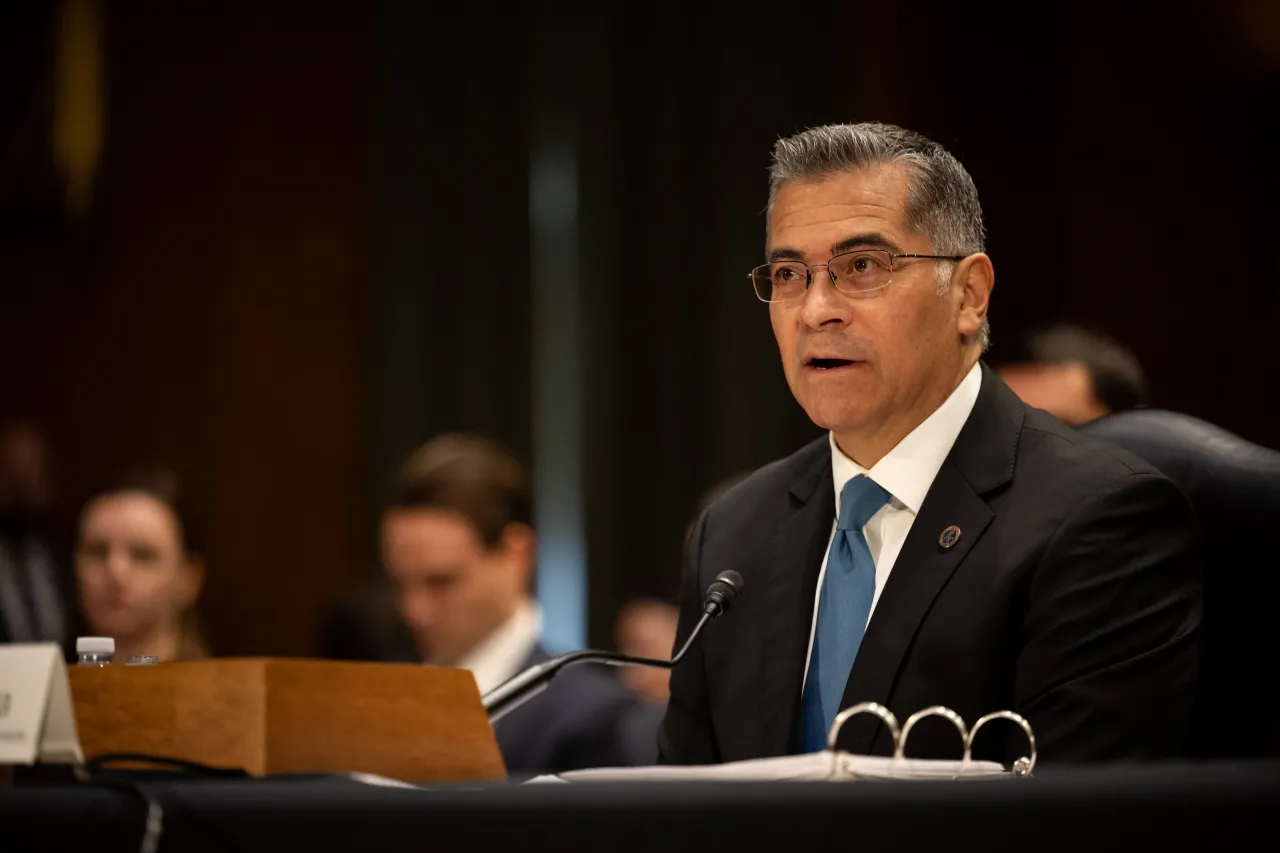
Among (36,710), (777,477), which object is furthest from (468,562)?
(36,710)

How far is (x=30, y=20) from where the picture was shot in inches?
236

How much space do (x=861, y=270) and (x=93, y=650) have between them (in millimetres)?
981

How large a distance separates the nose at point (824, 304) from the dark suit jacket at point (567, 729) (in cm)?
151

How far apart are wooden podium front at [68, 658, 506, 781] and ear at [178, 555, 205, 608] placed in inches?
87.1

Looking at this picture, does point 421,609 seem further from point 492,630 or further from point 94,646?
point 94,646

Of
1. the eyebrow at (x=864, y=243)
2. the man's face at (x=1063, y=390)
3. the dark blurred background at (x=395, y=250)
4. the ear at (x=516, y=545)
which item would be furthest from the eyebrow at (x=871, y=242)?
the dark blurred background at (x=395, y=250)

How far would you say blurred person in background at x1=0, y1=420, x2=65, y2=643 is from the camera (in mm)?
4719

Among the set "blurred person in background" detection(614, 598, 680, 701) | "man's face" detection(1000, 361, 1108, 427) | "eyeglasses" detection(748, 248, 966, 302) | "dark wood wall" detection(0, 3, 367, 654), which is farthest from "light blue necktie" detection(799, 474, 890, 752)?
"dark wood wall" detection(0, 3, 367, 654)

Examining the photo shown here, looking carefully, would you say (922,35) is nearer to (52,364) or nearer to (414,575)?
(414,575)

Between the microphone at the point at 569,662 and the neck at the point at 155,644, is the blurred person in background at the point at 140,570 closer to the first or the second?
the neck at the point at 155,644

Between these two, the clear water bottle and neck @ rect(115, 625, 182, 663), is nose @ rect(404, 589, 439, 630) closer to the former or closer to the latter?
neck @ rect(115, 625, 182, 663)

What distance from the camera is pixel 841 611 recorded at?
1.78m

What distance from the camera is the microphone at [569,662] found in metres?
1.59

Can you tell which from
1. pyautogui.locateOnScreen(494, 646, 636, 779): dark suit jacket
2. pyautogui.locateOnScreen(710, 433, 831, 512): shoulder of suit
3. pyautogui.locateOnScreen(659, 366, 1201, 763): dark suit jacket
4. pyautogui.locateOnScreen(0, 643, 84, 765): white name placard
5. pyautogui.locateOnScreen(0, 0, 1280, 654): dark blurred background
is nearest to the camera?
pyautogui.locateOnScreen(0, 643, 84, 765): white name placard
